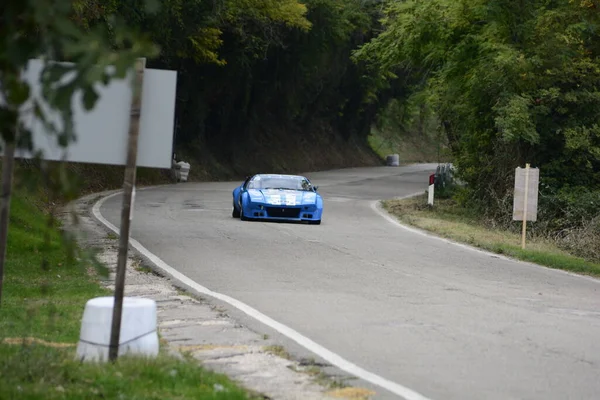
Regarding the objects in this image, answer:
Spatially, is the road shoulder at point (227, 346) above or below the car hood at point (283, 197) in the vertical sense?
below

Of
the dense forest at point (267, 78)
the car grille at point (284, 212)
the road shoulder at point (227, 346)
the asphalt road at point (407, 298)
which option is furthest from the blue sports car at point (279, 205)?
the road shoulder at point (227, 346)

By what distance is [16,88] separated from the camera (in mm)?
4820

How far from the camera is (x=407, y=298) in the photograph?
1298cm

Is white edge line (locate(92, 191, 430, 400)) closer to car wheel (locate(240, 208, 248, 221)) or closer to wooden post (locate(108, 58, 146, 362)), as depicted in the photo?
wooden post (locate(108, 58, 146, 362))

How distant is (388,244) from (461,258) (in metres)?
2.20

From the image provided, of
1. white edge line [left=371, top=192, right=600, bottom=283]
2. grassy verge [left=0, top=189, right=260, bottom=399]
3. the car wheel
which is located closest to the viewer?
grassy verge [left=0, top=189, right=260, bottom=399]

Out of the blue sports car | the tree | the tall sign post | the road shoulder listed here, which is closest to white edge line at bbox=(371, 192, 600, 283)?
the tall sign post

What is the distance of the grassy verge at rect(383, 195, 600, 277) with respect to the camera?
1858cm

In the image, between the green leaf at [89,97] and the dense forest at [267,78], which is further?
the dense forest at [267,78]

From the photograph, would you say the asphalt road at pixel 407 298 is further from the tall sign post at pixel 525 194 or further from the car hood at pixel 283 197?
the tall sign post at pixel 525 194

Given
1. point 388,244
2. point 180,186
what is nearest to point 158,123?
point 388,244

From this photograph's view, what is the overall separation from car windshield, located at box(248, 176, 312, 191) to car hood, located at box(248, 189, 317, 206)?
543 millimetres

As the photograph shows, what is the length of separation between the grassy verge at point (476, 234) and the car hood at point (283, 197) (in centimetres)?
268

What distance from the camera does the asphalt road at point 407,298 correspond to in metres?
8.48
